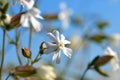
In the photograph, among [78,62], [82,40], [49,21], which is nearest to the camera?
[49,21]

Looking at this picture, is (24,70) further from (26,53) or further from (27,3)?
(27,3)

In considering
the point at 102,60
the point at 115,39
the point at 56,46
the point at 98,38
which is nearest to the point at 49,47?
the point at 56,46

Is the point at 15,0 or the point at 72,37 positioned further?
the point at 72,37

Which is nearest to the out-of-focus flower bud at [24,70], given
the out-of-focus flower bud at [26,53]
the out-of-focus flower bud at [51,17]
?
the out-of-focus flower bud at [26,53]

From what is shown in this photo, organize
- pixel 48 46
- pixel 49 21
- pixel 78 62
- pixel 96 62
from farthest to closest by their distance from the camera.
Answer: pixel 78 62
pixel 49 21
pixel 96 62
pixel 48 46

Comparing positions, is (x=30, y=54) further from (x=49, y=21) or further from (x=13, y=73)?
(x=49, y=21)

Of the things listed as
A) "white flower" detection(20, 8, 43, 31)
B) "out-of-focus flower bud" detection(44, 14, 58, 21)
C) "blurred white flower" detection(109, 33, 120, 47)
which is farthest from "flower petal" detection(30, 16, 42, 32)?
"blurred white flower" detection(109, 33, 120, 47)

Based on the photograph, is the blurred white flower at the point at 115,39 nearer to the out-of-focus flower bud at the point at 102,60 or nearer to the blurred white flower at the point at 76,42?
the blurred white flower at the point at 76,42

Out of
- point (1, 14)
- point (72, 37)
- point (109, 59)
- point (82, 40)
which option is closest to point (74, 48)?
point (82, 40)

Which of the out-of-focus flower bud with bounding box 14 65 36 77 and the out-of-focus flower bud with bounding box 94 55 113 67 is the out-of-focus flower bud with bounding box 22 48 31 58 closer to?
the out-of-focus flower bud with bounding box 14 65 36 77
